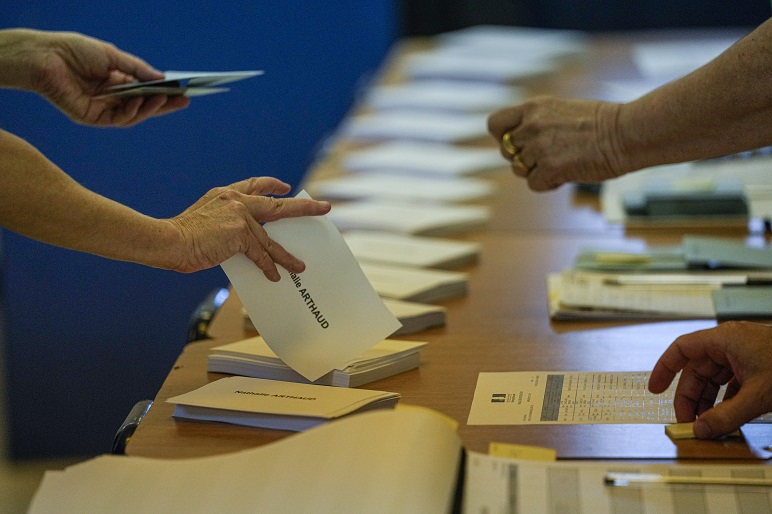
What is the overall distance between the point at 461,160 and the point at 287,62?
1794 millimetres

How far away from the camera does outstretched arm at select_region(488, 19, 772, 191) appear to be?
150cm

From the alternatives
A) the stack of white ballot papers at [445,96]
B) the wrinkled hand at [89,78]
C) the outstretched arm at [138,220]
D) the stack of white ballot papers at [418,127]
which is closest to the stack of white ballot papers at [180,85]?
the wrinkled hand at [89,78]

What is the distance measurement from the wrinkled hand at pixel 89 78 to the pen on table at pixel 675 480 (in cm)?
107

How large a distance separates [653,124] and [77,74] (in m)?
1.01

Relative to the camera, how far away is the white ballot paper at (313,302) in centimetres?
139

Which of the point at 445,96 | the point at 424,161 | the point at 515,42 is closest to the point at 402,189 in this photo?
the point at 424,161

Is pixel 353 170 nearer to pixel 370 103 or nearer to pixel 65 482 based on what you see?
pixel 370 103

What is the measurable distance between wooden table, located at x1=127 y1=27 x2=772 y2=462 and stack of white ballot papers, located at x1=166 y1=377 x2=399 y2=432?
0.05ft

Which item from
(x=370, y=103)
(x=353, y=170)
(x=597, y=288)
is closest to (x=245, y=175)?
(x=370, y=103)

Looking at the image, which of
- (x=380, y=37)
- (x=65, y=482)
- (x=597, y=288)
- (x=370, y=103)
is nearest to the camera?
(x=65, y=482)

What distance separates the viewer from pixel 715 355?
125 cm

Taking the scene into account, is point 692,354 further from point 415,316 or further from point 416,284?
point 416,284

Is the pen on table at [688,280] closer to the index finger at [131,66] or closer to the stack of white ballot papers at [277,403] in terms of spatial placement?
the stack of white ballot papers at [277,403]

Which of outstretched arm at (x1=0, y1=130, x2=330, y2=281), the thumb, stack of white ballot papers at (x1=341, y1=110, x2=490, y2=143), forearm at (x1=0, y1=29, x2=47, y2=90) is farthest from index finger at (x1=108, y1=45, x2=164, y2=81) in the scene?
stack of white ballot papers at (x1=341, y1=110, x2=490, y2=143)
